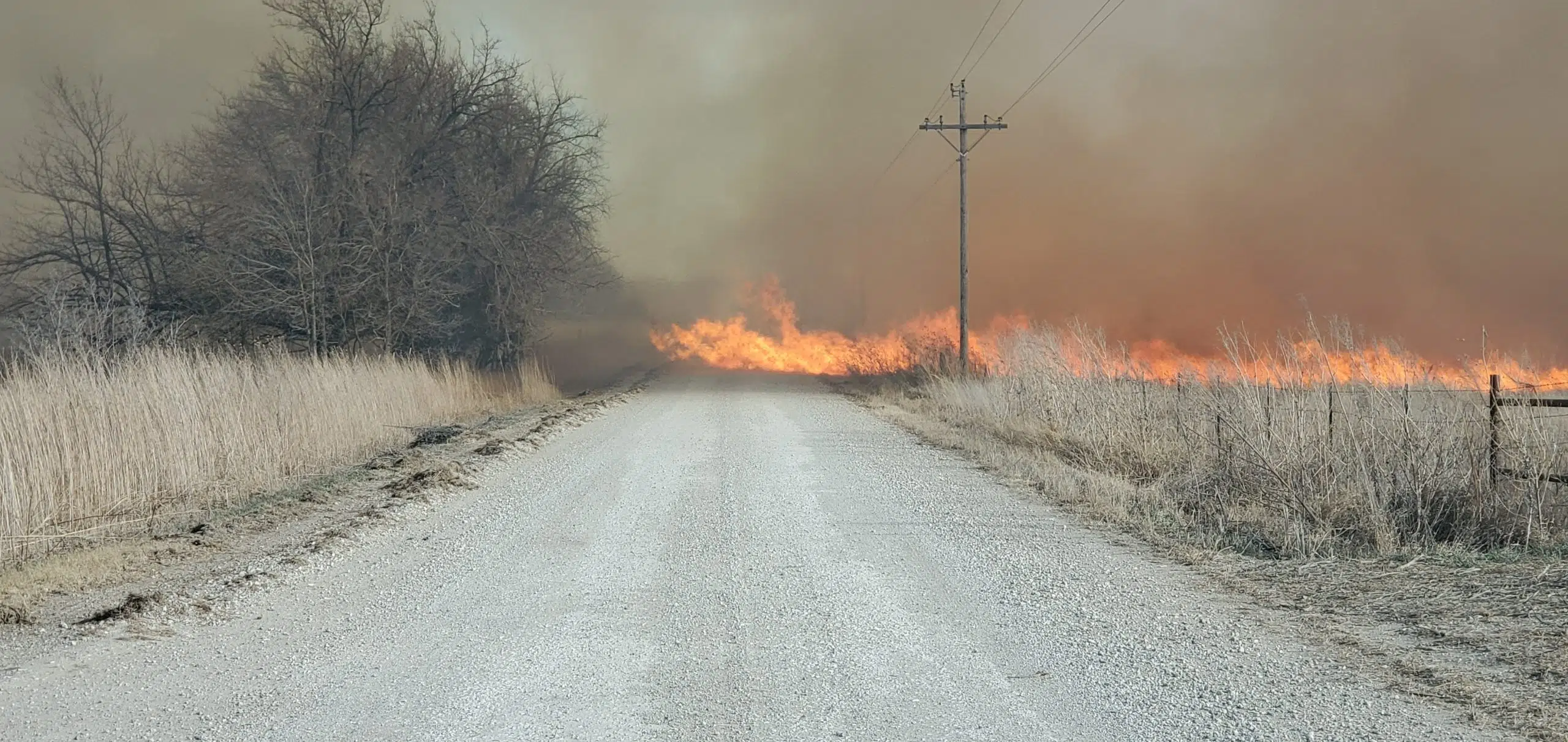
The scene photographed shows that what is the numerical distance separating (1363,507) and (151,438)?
12.0m

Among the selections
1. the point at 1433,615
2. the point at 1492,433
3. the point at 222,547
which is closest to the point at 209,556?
the point at 222,547

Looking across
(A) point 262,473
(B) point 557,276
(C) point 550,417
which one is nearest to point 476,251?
(B) point 557,276

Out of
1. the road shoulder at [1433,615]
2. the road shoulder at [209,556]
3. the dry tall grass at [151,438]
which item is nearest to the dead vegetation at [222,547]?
the road shoulder at [209,556]

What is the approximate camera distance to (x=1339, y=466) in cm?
969

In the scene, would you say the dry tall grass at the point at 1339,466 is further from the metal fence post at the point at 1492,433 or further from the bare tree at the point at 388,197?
the bare tree at the point at 388,197

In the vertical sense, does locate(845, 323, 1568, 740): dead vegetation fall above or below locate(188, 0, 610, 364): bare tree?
below

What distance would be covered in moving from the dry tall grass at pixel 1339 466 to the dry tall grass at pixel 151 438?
32.4 feet

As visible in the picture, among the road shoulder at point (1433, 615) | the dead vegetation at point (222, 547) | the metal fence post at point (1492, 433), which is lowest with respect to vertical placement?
the road shoulder at point (1433, 615)

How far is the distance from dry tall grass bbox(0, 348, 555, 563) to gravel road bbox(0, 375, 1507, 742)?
291cm

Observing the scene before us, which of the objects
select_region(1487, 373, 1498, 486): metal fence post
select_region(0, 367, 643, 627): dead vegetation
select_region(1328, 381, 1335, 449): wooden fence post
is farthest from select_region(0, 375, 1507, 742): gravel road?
select_region(1487, 373, 1498, 486): metal fence post

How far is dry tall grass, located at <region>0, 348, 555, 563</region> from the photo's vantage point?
30.8 ft

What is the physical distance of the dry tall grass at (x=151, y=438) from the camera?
938 cm

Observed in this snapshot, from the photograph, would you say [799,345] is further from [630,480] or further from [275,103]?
[630,480]

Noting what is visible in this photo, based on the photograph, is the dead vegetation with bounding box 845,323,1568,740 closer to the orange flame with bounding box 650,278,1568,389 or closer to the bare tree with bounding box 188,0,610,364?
the orange flame with bounding box 650,278,1568,389
